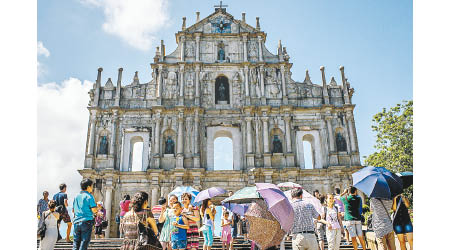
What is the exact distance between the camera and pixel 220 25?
934 inches

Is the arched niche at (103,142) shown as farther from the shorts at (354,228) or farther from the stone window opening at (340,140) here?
the shorts at (354,228)

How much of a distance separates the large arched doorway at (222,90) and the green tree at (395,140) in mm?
11853

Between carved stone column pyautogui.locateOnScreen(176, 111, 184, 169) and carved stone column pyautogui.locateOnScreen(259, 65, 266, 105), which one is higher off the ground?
carved stone column pyautogui.locateOnScreen(259, 65, 266, 105)

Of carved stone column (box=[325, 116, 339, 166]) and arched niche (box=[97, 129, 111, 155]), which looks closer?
carved stone column (box=[325, 116, 339, 166])

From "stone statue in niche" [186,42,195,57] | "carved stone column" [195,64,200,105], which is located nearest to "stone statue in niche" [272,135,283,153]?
"carved stone column" [195,64,200,105]

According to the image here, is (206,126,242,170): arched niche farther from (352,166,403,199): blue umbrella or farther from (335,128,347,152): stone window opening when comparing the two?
(352,166,403,199): blue umbrella

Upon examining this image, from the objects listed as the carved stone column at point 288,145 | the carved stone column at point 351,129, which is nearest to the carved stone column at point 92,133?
the carved stone column at point 288,145

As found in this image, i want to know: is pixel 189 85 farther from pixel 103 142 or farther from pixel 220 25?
pixel 103 142

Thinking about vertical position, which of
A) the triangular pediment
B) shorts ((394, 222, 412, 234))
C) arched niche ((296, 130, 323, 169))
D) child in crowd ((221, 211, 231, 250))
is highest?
the triangular pediment

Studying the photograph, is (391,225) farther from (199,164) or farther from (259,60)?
(259,60)

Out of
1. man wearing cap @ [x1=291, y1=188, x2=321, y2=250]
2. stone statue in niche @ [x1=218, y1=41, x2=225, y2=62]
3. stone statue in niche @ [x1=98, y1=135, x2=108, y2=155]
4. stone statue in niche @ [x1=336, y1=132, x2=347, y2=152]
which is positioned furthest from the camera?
stone statue in niche @ [x1=218, y1=41, x2=225, y2=62]

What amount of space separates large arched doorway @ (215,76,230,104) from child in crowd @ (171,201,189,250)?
15386mm

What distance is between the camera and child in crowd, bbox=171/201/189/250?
21.5 feet

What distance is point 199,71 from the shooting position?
22.0 meters
